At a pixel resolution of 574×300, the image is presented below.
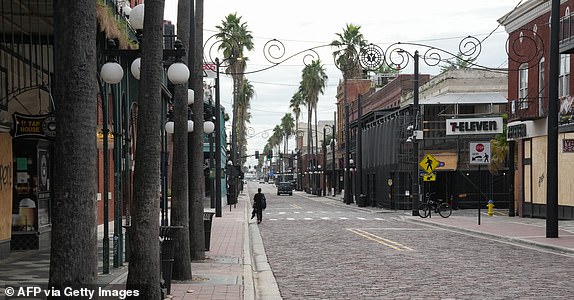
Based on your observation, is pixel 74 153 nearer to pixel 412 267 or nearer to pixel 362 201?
pixel 412 267

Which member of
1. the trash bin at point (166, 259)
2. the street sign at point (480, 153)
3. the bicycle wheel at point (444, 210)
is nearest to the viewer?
the trash bin at point (166, 259)

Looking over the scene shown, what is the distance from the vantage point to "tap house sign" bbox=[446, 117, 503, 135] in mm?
44000

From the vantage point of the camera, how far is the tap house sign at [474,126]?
44000 mm

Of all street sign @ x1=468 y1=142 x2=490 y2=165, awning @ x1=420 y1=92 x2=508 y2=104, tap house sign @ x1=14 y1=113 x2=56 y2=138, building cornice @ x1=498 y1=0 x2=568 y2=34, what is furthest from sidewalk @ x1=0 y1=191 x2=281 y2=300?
awning @ x1=420 y1=92 x2=508 y2=104

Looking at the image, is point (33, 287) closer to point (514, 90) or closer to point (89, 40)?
point (89, 40)

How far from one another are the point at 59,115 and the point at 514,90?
36.9m

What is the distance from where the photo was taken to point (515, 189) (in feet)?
141

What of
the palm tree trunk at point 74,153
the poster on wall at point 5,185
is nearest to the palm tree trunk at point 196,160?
the poster on wall at point 5,185

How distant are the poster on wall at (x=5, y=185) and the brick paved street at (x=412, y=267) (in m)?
6.68

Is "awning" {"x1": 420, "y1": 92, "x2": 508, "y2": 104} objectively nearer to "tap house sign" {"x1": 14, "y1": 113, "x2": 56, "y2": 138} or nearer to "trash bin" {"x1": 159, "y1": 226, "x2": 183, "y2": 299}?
"tap house sign" {"x1": 14, "y1": 113, "x2": 56, "y2": 138}

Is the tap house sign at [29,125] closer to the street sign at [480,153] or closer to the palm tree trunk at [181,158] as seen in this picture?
the palm tree trunk at [181,158]

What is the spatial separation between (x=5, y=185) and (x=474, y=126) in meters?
32.2

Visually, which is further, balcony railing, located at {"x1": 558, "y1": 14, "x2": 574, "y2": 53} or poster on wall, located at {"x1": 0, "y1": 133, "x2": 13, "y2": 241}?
balcony railing, located at {"x1": 558, "y1": 14, "x2": 574, "y2": 53}

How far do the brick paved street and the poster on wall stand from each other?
6.68m
